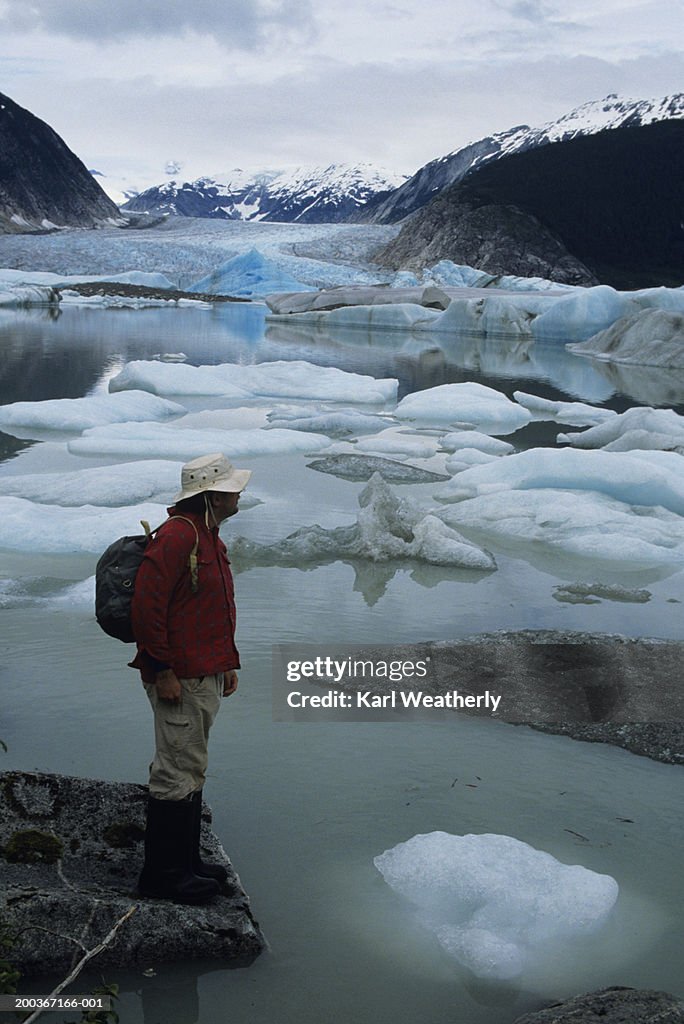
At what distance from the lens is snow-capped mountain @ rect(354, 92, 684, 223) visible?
129125mm

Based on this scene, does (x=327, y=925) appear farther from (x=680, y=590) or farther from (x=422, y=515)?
(x=422, y=515)

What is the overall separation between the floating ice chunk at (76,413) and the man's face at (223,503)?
857 cm

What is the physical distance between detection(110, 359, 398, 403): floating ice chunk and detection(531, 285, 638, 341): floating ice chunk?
15.4 meters

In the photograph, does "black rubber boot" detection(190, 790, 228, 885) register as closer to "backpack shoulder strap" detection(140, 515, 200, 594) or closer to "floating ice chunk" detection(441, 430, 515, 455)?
"backpack shoulder strap" detection(140, 515, 200, 594)

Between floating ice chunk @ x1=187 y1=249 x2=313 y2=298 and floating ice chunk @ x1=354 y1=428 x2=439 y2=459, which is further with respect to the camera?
floating ice chunk @ x1=187 y1=249 x2=313 y2=298

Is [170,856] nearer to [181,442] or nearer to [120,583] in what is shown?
[120,583]

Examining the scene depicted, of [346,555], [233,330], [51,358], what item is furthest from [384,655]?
[233,330]

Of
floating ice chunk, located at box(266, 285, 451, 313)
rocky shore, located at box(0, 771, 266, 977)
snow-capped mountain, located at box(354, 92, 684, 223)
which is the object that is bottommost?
rocky shore, located at box(0, 771, 266, 977)

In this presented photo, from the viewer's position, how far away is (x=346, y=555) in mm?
6266

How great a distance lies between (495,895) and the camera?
2777 mm

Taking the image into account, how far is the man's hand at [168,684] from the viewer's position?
2475 mm

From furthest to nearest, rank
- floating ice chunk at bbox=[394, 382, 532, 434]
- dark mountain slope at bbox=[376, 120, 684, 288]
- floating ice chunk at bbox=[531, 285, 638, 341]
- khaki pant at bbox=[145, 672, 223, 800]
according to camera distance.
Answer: dark mountain slope at bbox=[376, 120, 684, 288], floating ice chunk at bbox=[531, 285, 638, 341], floating ice chunk at bbox=[394, 382, 532, 434], khaki pant at bbox=[145, 672, 223, 800]

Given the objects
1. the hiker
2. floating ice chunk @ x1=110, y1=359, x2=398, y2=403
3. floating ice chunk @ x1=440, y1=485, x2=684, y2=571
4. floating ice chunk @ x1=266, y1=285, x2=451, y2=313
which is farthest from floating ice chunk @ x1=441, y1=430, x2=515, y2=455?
floating ice chunk @ x1=266, y1=285, x2=451, y2=313

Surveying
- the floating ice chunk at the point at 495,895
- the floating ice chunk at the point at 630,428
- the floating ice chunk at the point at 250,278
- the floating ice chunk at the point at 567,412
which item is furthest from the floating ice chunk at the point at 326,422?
the floating ice chunk at the point at 250,278
